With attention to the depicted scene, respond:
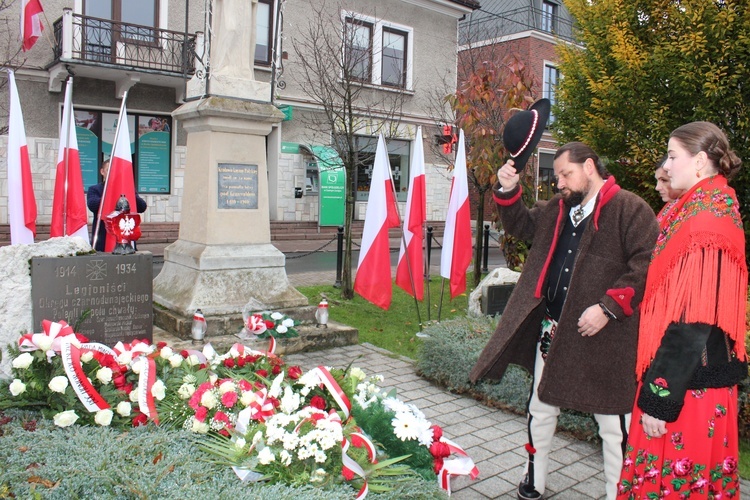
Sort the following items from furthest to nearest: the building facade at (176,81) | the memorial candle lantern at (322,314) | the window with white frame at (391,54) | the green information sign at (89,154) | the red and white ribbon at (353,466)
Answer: the window with white frame at (391,54)
the green information sign at (89,154)
the building facade at (176,81)
the memorial candle lantern at (322,314)
the red and white ribbon at (353,466)

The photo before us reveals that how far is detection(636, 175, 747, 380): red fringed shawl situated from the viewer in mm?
2500

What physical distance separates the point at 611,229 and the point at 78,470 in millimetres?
2587

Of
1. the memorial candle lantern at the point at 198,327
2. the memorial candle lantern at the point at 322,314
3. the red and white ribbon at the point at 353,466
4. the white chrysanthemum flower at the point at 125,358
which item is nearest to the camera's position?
the red and white ribbon at the point at 353,466

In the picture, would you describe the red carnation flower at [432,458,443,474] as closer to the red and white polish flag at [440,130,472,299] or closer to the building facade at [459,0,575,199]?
the red and white polish flag at [440,130,472,299]

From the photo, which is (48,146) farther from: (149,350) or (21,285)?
(149,350)

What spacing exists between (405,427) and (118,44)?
15.6 m

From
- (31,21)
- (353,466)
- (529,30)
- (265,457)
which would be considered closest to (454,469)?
(353,466)

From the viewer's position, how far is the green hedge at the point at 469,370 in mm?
4547

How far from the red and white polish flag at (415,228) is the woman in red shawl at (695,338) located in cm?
461

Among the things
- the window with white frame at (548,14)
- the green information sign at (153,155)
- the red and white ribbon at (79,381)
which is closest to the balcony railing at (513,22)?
the window with white frame at (548,14)

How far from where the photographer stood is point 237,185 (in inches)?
268

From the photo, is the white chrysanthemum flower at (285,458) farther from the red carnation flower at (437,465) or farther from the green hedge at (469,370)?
the green hedge at (469,370)

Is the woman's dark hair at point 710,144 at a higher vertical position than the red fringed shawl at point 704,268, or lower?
higher

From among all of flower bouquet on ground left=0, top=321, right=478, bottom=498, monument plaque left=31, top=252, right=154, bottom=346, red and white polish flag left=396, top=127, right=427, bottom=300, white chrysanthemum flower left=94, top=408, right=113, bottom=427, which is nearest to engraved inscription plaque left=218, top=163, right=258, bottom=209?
monument plaque left=31, top=252, right=154, bottom=346
